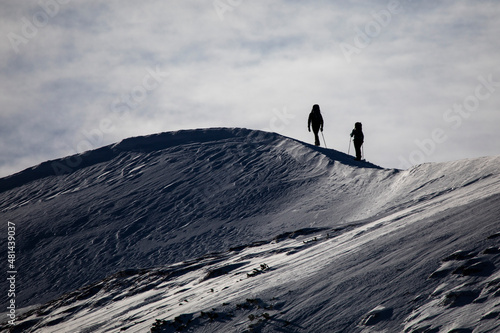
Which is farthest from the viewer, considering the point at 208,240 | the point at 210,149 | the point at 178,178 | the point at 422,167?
the point at 210,149

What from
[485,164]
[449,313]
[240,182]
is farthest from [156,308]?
[240,182]

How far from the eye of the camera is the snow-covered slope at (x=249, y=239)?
7.91 m

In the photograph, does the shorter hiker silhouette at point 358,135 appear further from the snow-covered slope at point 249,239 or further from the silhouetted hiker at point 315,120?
the silhouetted hiker at point 315,120

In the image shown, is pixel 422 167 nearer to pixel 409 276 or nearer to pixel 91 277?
pixel 409 276

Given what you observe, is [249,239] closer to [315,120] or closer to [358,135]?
[358,135]

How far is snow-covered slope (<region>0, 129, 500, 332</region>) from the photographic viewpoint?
25.9 ft

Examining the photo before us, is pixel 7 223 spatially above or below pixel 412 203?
above

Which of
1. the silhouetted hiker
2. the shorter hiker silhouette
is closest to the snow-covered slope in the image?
the shorter hiker silhouette

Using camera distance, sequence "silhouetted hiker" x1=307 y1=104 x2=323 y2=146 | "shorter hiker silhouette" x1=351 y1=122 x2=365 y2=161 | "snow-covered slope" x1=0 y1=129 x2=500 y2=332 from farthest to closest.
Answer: "silhouetted hiker" x1=307 y1=104 x2=323 y2=146
"shorter hiker silhouette" x1=351 y1=122 x2=365 y2=161
"snow-covered slope" x1=0 y1=129 x2=500 y2=332

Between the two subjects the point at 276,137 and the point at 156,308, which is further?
the point at 276,137

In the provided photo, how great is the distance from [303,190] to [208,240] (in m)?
4.04

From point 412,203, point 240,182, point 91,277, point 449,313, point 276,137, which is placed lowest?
point 449,313

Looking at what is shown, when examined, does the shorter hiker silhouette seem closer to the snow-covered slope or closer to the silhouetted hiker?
the snow-covered slope

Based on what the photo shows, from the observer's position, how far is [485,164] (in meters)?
13.1
